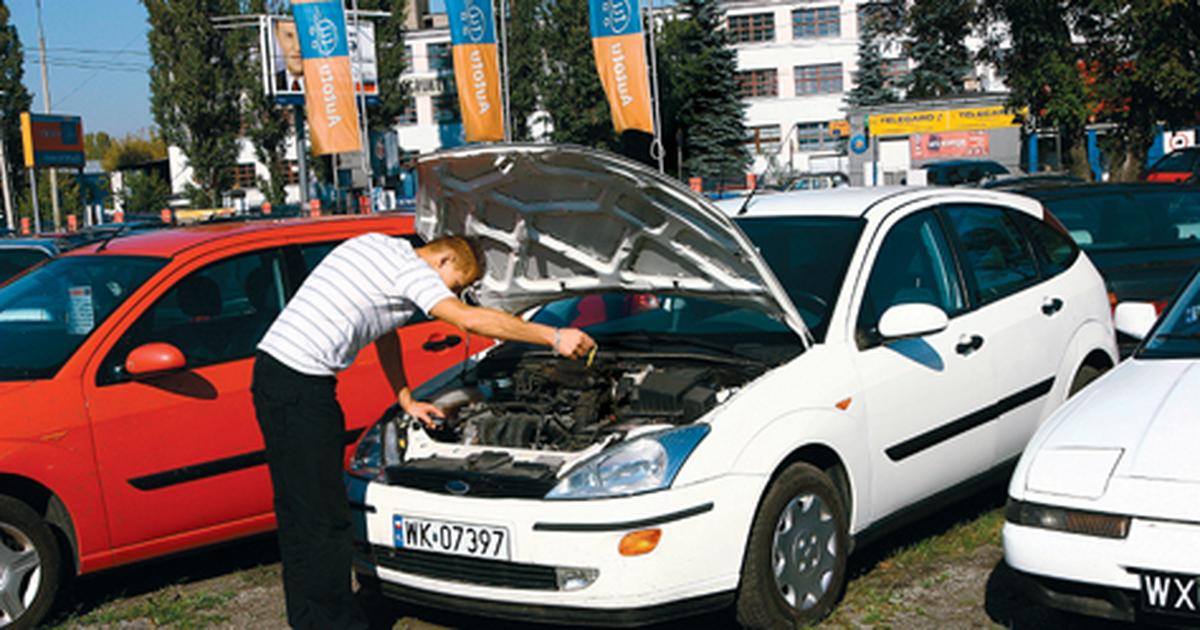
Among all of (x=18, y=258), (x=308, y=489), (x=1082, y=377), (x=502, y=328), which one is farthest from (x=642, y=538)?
(x=18, y=258)

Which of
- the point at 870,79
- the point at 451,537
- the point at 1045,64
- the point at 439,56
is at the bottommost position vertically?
the point at 451,537

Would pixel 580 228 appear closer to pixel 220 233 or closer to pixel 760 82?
pixel 220 233

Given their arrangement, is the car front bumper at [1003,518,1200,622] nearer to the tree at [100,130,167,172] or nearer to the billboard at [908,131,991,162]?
the billboard at [908,131,991,162]

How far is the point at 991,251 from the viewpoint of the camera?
19.2ft

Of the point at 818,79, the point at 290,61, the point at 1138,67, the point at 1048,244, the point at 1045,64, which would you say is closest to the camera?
the point at 1048,244

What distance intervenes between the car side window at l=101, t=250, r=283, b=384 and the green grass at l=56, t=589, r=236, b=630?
3.34 ft

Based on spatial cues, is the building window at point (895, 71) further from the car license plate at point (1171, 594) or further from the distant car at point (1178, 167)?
the car license plate at point (1171, 594)

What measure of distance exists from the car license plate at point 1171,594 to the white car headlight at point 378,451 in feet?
8.70

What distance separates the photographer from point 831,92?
68188 mm

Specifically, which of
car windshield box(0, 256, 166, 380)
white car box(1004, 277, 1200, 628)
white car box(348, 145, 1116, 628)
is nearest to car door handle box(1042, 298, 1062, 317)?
white car box(348, 145, 1116, 628)

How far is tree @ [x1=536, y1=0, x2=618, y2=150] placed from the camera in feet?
195

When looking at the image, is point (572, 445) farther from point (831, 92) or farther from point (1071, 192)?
point (831, 92)

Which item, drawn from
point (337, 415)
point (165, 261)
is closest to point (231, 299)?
point (165, 261)

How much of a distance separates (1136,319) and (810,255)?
1.43 m
